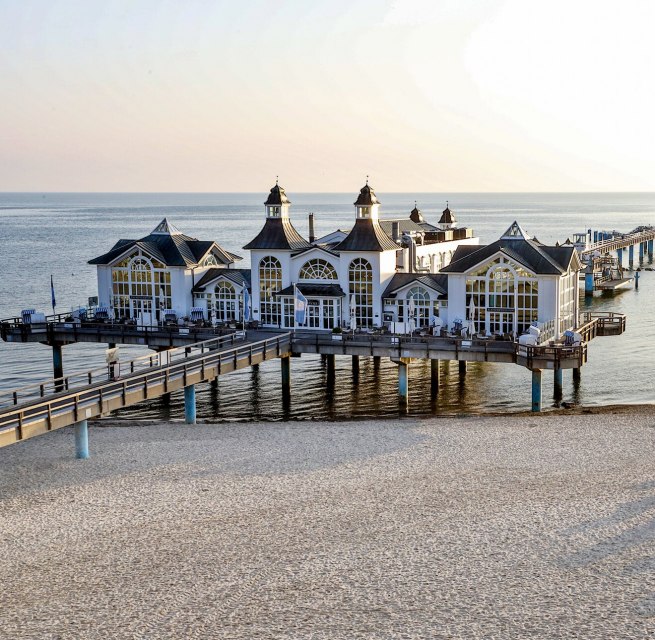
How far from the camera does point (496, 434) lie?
3569cm

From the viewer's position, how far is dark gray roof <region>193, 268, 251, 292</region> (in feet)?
166

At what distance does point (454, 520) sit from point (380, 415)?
1697cm

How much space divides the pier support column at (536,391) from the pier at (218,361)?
0.14 feet

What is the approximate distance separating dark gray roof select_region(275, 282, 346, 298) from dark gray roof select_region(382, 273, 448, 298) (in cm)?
224

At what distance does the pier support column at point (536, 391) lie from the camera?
41625 mm

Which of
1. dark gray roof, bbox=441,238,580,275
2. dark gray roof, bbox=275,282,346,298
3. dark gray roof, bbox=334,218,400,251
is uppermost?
dark gray roof, bbox=334,218,400,251

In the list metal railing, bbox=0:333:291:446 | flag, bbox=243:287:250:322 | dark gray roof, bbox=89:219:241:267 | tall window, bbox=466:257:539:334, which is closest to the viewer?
metal railing, bbox=0:333:291:446

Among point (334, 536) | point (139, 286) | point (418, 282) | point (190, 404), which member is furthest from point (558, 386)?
point (334, 536)

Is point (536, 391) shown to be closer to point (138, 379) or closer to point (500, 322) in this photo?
point (500, 322)

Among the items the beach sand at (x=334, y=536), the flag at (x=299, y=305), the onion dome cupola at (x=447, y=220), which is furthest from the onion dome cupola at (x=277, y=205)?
the onion dome cupola at (x=447, y=220)

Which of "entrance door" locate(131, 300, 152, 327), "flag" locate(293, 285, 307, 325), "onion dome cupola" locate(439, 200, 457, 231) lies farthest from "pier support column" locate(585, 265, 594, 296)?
"entrance door" locate(131, 300, 152, 327)

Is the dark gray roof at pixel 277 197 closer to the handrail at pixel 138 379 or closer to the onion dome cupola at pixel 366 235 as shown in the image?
the onion dome cupola at pixel 366 235

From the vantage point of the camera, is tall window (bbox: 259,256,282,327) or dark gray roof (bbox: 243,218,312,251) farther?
tall window (bbox: 259,256,282,327)

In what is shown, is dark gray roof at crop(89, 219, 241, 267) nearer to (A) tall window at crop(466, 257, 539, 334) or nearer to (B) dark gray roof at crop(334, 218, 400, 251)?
(B) dark gray roof at crop(334, 218, 400, 251)
